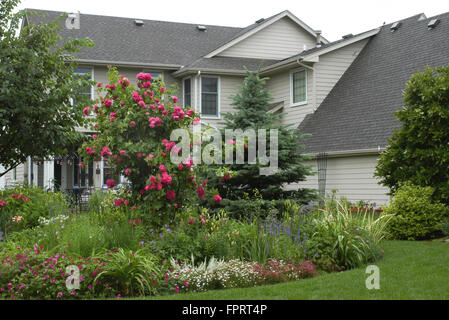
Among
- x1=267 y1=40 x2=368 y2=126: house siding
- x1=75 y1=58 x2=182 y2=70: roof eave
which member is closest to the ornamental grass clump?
x1=267 y1=40 x2=368 y2=126: house siding

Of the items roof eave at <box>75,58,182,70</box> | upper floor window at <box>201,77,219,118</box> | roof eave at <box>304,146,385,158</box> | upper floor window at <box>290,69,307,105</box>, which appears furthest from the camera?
upper floor window at <box>201,77,219,118</box>

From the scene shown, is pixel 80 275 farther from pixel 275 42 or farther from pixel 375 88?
pixel 275 42

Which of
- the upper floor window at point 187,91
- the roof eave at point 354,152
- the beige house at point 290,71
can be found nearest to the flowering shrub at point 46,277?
the beige house at point 290,71

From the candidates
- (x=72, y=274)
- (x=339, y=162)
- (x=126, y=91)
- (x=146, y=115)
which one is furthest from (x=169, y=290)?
(x=339, y=162)

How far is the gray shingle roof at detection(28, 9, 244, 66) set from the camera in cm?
2189

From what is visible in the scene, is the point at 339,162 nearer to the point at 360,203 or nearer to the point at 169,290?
the point at 360,203

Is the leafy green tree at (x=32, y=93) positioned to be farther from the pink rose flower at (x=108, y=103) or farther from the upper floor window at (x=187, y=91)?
the upper floor window at (x=187, y=91)

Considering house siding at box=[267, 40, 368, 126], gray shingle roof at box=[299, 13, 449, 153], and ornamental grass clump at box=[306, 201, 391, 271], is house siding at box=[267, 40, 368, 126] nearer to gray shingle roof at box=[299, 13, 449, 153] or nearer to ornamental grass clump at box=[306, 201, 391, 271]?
gray shingle roof at box=[299, 13, 449, 153]

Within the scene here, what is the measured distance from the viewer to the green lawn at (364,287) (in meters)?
6.29

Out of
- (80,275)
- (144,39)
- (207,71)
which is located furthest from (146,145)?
(144,39)

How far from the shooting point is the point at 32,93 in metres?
10.6

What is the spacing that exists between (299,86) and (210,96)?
3.74 metres

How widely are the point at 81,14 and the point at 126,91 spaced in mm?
16739

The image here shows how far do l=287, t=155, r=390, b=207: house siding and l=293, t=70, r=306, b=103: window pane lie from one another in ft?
11.2
